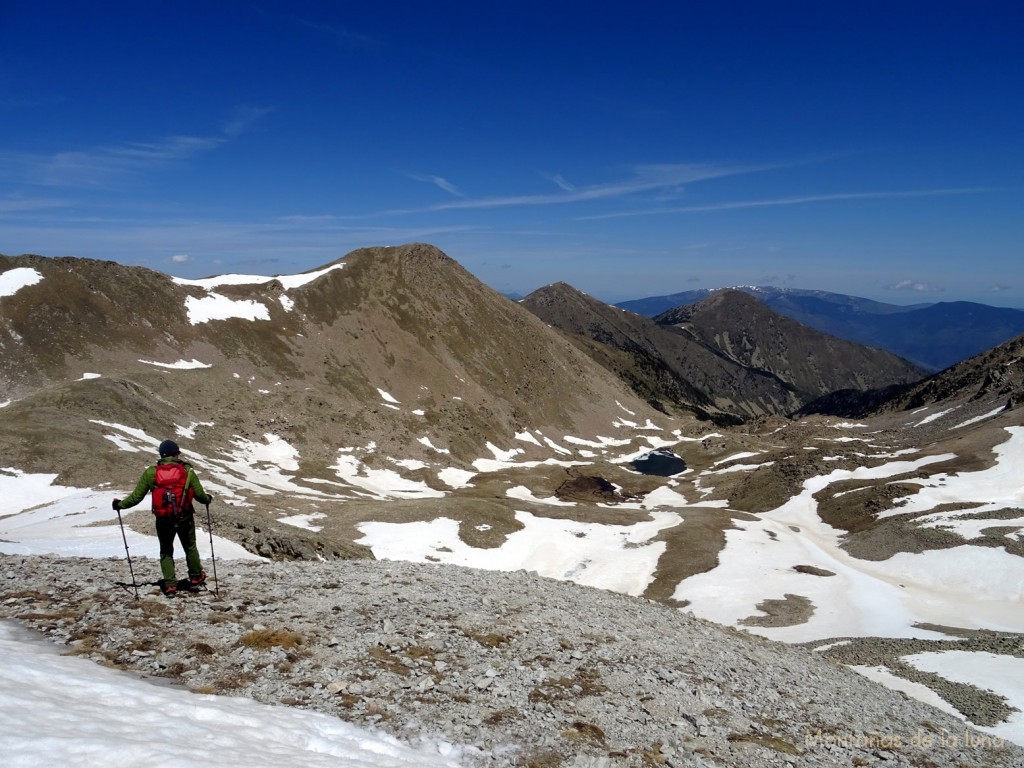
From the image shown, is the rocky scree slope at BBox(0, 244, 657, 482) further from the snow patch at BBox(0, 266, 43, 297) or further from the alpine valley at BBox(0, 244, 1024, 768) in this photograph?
the snow patch at BBox(0, 266, 43, 297)

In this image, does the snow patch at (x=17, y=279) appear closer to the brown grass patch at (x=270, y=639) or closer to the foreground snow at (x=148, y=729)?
the brown grass patch at (x=270, y=639)

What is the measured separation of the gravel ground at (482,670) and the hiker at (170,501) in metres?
1.04

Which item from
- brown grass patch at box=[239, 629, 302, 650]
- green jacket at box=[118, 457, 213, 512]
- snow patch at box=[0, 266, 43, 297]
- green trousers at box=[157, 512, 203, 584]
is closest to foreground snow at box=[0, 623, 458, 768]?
brown grass patch at box=[239, 629, 302, 650]

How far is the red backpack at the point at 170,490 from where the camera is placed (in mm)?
16297

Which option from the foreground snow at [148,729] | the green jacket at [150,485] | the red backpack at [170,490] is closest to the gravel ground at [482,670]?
the foreground snow at [148,729]

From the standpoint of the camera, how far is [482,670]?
47.3 ft

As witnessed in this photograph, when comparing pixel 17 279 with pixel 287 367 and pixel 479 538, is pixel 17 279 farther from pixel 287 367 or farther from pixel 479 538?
pixel 479 538

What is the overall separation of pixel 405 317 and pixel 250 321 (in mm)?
46057

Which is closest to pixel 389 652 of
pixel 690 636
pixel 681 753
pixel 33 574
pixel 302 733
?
pixel 302 733

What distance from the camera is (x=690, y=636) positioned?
2281cm

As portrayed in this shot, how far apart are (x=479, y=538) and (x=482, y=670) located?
5080 cm

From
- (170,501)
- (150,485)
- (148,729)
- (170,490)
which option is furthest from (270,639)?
(150,485)

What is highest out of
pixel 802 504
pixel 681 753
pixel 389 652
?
pixel 389 652

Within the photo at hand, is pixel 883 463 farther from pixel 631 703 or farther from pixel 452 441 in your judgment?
pixel 631 703
